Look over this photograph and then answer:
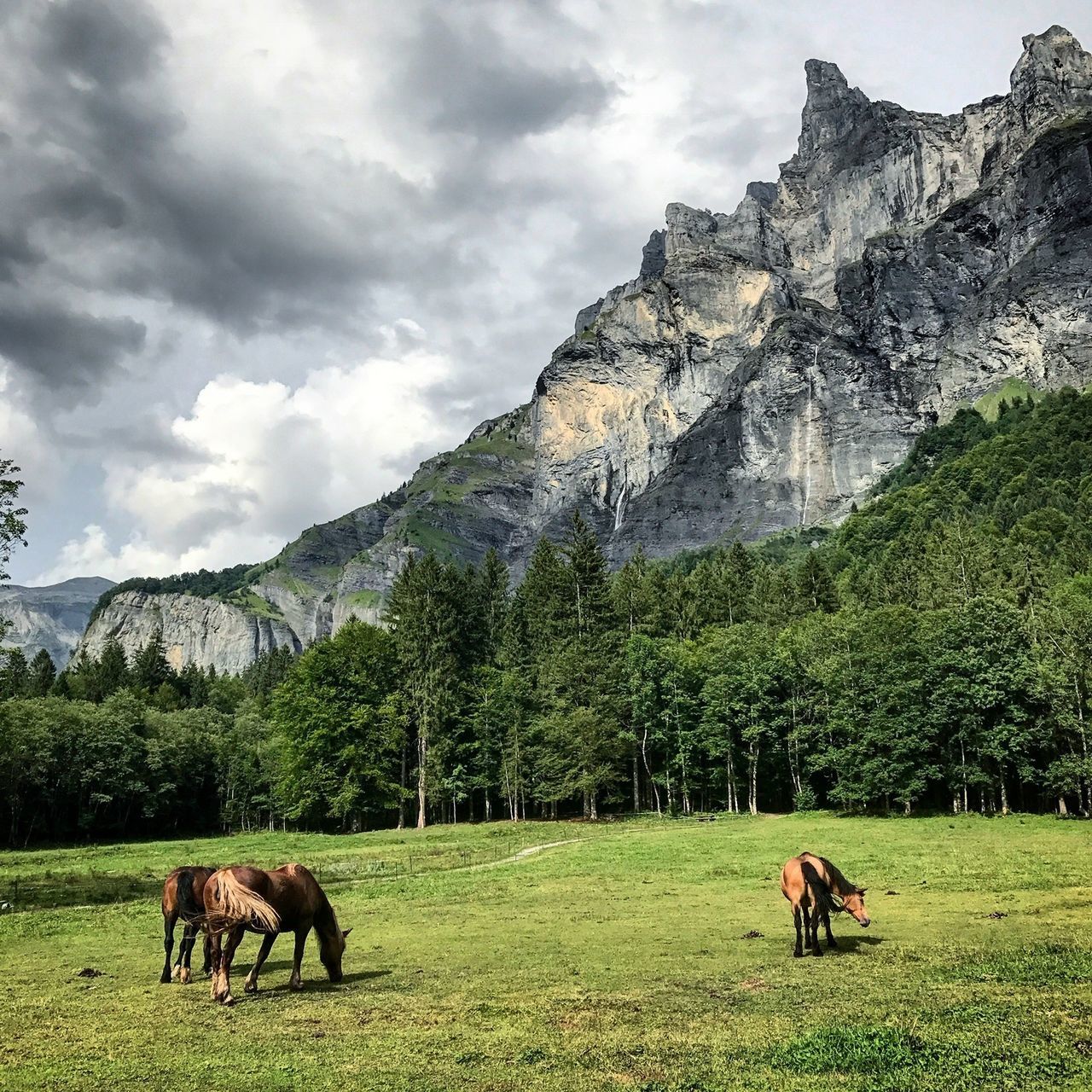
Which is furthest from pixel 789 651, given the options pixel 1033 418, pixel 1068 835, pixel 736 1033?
pixel 1033 418

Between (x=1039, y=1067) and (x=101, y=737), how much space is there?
281 ft

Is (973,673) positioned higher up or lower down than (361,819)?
higher up

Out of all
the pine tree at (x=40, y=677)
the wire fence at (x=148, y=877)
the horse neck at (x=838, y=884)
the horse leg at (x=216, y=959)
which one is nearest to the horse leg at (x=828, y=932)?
the horse neck at (x=838, y=884)

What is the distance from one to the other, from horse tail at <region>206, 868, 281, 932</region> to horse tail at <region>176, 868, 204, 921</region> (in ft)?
7.97

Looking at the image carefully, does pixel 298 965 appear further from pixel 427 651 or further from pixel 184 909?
pixel 427 651

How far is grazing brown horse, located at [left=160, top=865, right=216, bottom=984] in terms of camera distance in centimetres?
1491

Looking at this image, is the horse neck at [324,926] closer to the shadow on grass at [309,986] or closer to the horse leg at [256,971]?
the shadow on grass at [309,986]

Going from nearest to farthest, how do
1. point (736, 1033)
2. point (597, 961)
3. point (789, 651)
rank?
point (736, 1033)
point (597, 961)
point (789, 651)

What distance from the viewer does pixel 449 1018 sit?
457 inches

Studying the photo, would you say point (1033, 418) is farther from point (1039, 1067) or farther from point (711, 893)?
point (1039, 1067)

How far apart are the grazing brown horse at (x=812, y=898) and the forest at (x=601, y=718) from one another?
4127cm

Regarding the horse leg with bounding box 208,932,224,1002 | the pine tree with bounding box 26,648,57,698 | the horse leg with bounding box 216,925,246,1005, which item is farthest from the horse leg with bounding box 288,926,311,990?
the pine tree with bounding box 26,648,57,698

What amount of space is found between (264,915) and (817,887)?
35.9 feet

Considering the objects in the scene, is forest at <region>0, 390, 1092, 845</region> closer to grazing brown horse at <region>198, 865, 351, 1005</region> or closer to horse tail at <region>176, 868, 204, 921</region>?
horse tail at <region>176, 868, 204, 921</region>
